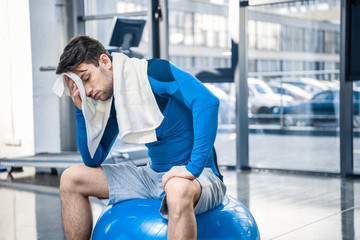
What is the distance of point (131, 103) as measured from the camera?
5.72 feet

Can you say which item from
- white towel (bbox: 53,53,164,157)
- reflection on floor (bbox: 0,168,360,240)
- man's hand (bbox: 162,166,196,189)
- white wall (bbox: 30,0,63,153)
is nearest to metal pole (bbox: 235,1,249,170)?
reflection on floor (bbox: 0,168,360,240)

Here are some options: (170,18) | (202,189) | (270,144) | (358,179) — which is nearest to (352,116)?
(358,179)

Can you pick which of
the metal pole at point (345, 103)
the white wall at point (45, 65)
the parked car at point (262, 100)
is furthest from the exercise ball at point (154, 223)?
the white wall at point (45, 65)

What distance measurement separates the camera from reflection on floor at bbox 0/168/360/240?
2631mm

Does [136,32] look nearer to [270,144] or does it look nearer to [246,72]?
[246,72]

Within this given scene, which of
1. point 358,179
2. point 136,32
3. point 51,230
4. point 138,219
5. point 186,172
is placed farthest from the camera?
point 136,32

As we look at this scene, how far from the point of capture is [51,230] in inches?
106

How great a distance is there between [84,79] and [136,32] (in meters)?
2.69

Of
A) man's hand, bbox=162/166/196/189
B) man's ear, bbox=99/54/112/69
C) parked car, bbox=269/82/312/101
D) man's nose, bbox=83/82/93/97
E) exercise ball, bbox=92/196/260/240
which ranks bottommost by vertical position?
exercise ball, bbox=92/196/260/240

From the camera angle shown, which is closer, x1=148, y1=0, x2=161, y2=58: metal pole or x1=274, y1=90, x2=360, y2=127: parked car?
x1=274, y1=90, x2=360, y2=127: parked car

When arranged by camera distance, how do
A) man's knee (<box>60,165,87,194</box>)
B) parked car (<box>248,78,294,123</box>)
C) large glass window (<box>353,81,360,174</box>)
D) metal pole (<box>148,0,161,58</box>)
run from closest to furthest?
1. man's knee (<box>60,165,87,194</box>)
2. large glass window (<box>353,81,360,174</box>)
3. parked car (<box>248,78,294,123</box>)
4. metal pole (<box>148,0,161,58</box>)

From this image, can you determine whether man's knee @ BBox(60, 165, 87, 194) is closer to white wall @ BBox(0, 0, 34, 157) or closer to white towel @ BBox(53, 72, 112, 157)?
white towel @ BBox(53, 72, 112, 157)

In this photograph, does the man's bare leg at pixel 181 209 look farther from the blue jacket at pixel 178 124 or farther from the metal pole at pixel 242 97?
the metal pole at pixel 242 97

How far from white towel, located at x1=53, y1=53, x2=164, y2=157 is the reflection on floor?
1.04 metres
